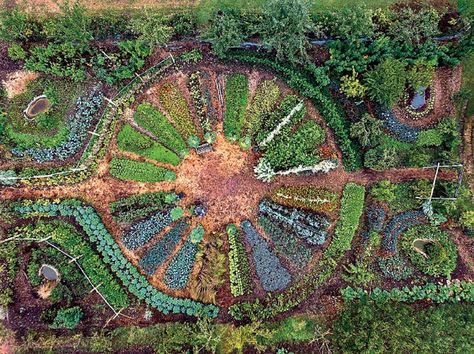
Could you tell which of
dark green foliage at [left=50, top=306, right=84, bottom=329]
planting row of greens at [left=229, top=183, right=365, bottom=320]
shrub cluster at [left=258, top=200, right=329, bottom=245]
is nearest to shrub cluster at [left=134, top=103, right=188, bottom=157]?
shrub cluster at [left=258, top=200, right=329, bottom=245]

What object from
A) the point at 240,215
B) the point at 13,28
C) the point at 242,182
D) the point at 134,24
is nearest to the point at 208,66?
the point at 134,24

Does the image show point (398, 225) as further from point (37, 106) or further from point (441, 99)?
point (37, 106)

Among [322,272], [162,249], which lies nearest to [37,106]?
[162,249]

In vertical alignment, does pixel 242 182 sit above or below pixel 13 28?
below

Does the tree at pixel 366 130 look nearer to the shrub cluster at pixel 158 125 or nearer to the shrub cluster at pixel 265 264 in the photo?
the shrub cluster at pixel 265 264

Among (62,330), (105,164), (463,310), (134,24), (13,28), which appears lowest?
(463,310)

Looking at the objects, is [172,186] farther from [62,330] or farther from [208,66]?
[62,330]

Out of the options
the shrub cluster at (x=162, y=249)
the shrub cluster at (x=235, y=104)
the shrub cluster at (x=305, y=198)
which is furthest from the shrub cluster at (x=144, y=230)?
the shrub cluster at (x=305, y=198)
